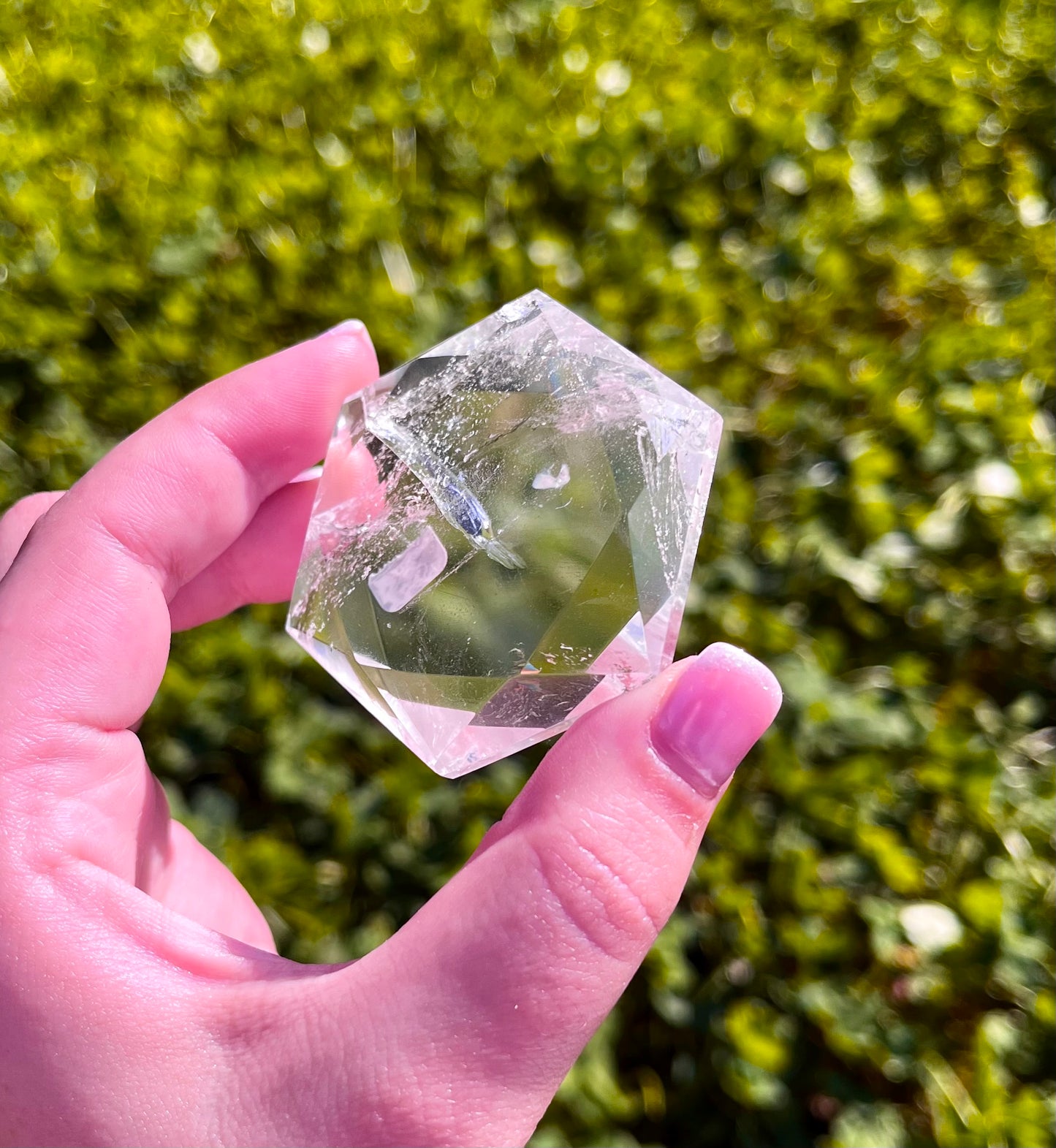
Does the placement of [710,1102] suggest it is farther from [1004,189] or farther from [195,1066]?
[1004,189]

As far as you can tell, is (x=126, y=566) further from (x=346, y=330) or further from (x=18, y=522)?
(x=346, y=330)

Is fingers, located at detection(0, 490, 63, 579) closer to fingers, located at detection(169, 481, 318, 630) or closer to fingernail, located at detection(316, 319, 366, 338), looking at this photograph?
fingers, located at detection(169, 481, 318, 630)

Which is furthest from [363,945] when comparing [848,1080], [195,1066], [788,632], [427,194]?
[427,194]

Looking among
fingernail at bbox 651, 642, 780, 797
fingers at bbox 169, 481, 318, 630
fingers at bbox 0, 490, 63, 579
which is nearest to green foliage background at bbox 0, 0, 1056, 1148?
fingers at bbox 169, 481, 318, 630

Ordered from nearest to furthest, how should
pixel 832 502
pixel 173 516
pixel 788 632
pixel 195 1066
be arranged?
pixel 195 1066
pixel 173 516
pixel 788 632
pixel 832 502

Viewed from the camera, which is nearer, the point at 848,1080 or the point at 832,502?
the point at 848,1080

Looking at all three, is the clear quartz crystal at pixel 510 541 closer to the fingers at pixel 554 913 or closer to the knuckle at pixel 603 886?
the fingers at pixel 554 913
